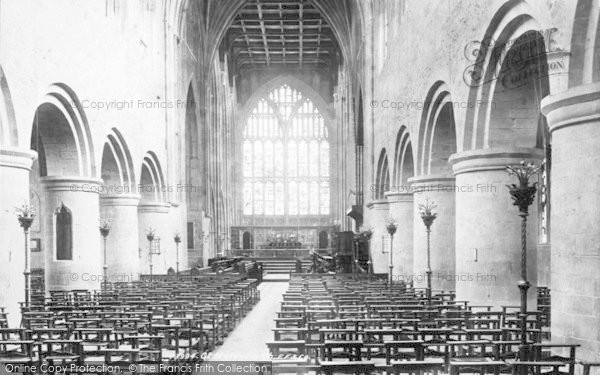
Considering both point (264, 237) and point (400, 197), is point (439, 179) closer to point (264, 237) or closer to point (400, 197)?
point (400, 197)

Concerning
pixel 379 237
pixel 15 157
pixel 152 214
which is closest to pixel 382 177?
pixel 379 237

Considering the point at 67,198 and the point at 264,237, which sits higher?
the point at 67,198

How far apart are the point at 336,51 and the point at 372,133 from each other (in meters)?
21.8

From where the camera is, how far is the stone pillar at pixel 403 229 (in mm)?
22156

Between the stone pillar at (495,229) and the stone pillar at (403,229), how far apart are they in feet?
29.3

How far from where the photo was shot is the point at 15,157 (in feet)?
43.2

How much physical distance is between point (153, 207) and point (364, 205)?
10782 millimetres

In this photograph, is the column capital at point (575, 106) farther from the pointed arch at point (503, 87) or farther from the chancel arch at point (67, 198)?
the chancel arch at point (67, 198)

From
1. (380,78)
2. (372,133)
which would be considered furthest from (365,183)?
(380,78)

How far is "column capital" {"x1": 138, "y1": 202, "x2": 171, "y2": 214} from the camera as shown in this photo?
27734 millimetres

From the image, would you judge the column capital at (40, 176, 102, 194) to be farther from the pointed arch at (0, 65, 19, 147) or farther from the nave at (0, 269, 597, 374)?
the pointed arch at (0, 65, 19, 147)

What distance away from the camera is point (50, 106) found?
54.8 ft

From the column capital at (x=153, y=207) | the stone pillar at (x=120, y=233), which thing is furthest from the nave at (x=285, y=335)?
the column capital at (x=153, y=207)

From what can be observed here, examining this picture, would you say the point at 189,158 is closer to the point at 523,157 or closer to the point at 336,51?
the point at 336,51
